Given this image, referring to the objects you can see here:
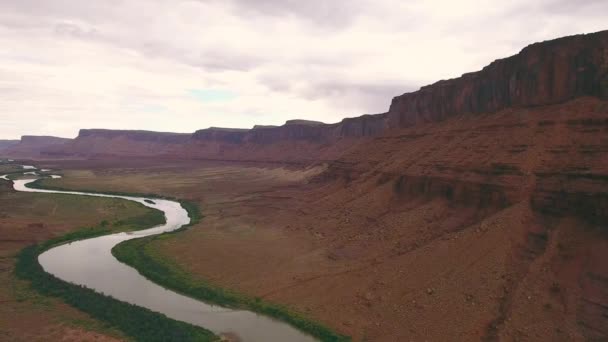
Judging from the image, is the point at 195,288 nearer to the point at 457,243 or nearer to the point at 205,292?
the point at 205,292

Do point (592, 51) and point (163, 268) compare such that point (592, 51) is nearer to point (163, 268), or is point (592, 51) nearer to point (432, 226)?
point (432, 226)

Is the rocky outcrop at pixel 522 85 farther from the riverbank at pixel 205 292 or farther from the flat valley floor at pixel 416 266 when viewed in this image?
the riverbank at pixel 205 292

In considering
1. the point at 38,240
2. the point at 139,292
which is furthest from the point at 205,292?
the point at 38,240

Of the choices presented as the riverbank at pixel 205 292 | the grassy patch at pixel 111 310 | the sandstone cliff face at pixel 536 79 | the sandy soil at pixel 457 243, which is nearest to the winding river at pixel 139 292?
the riverbank at pixel 205 292

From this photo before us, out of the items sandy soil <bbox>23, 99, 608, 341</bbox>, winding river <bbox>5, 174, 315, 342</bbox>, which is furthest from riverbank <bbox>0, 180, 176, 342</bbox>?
sandy soil <bbox>23, 99, 608, 341</bbox>

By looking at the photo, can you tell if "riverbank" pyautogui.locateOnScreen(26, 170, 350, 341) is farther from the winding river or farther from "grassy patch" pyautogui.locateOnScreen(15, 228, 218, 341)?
"grassy patch" pyautogui.locateOnScreen(15, 228, 218, 341)
